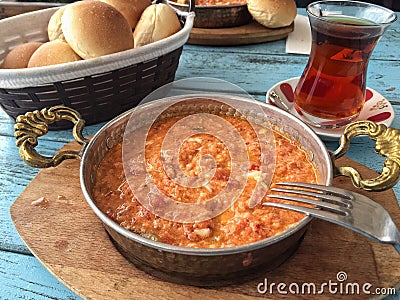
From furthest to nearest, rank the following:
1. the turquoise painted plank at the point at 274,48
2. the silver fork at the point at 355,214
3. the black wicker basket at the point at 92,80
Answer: the turquoise painted plank at the point at 274,48 < the black wicker basket at the point at 92,80 < the silver fork at the point at 355,214

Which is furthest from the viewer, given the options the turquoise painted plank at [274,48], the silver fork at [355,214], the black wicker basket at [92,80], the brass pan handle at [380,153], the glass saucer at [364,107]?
the turquoise painted plank at [274,48]

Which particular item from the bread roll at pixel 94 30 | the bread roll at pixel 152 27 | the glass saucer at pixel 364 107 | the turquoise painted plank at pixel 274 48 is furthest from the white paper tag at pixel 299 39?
the bread roll at pixel 94 30

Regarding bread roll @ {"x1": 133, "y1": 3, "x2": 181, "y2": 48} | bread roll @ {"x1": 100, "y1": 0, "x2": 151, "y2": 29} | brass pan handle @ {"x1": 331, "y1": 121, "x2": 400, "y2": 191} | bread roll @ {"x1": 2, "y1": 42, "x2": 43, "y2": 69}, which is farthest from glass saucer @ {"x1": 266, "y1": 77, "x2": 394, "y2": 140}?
bread roll @ {"x1": 2, "y1": 42, "x2": 43, "y2": 69}

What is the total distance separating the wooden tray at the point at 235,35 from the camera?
1.99 m

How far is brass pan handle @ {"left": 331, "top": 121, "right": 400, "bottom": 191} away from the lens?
0.83 m

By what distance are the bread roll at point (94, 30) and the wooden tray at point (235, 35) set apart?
78 centimetres

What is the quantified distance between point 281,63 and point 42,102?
3.35 ft

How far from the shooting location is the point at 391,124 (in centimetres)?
137

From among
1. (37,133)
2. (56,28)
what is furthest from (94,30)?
(37,133)

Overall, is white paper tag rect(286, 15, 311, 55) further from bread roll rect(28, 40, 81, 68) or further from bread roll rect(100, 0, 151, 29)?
bread roll rect(28, 40, 81, 68)

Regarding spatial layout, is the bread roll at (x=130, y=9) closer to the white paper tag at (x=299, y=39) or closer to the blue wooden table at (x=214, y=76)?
the blue wooden table at (x=214, y=76)

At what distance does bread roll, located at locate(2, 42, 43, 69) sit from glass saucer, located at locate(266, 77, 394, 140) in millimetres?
790

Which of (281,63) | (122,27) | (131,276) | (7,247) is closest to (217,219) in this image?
(131,276)

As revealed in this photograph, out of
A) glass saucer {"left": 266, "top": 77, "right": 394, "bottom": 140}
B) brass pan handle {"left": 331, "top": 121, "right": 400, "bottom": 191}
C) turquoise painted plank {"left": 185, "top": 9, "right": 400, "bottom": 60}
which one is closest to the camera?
brass pan handle {"left": 331, "top": 121, "right": 400, "bottom": 191}
